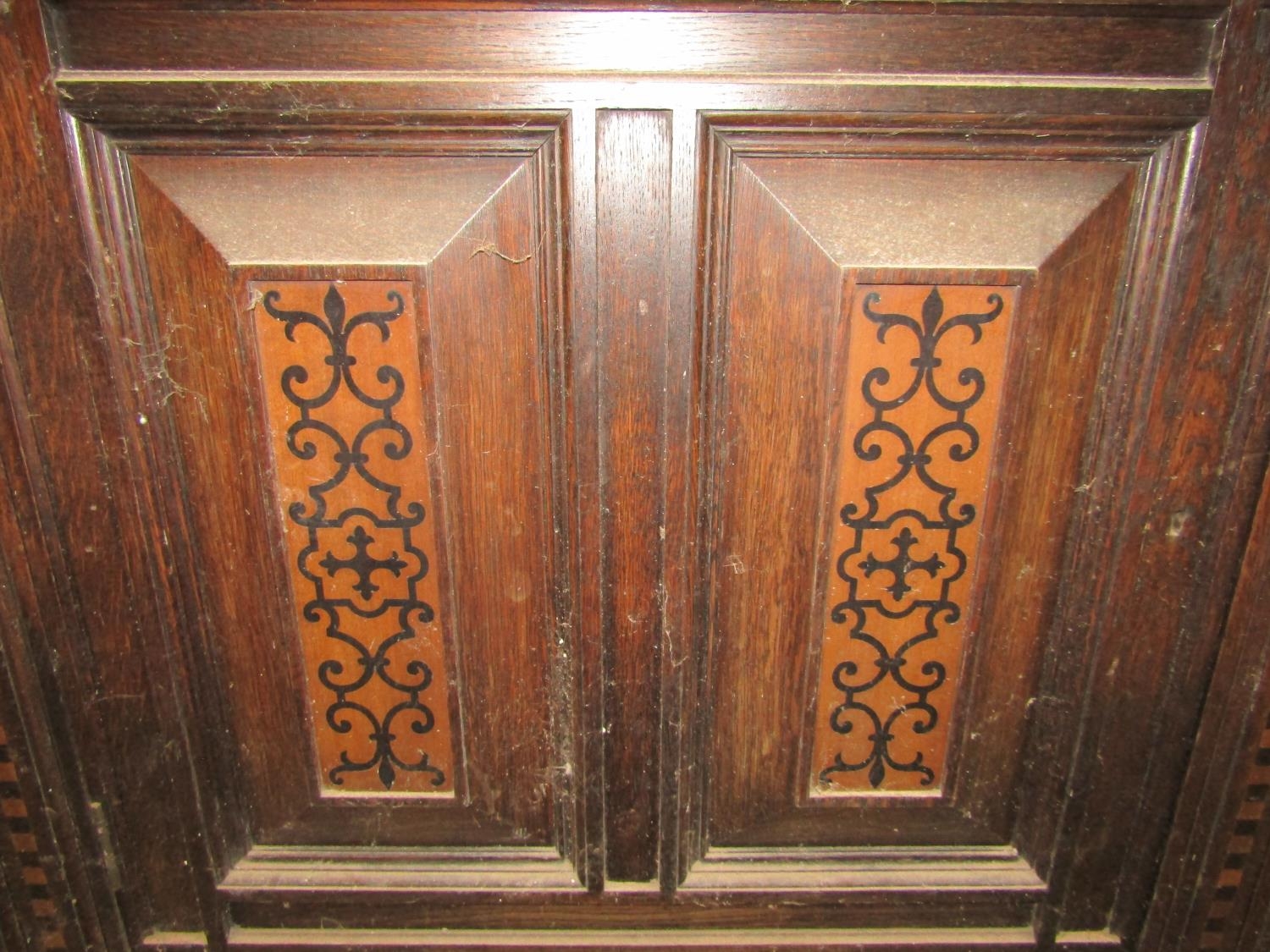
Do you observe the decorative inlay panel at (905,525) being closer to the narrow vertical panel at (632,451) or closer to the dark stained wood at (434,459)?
the narrow vertical panel at (632,451)

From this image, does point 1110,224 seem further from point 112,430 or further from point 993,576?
point 112,430

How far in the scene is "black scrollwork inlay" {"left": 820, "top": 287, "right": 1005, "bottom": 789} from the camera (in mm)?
687

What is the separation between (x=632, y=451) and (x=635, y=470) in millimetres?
19

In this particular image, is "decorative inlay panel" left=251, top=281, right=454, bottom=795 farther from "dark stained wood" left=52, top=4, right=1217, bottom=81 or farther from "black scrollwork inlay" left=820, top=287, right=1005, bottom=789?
"black scrollwork inlay" left=820, top=287, right=1005, bottom=789

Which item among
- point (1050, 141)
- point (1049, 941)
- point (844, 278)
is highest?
point (1050, 141)

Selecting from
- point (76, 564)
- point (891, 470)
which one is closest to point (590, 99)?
point (891, 470)

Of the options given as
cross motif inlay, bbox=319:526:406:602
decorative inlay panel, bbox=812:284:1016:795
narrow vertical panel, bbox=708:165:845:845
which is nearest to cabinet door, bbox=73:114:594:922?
cross motif inlay, bbox=319:526:406:602

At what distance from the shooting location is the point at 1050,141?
631 millimetres

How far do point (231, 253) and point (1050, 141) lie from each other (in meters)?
0.71

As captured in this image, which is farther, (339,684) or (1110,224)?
(339,684)

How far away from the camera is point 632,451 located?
0.70 meters

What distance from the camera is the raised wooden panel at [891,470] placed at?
2.14 feet

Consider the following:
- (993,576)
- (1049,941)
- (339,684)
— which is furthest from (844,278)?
(1049,941)

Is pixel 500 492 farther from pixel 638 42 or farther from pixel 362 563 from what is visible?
pixel 638 42
